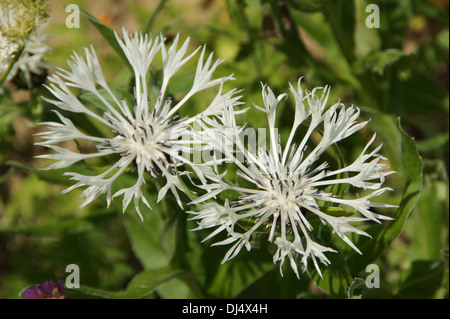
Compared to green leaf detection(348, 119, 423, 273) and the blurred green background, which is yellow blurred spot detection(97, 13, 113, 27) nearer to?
the blurred green background

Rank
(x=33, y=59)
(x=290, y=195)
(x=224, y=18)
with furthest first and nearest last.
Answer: (x=224, y=18)
(x=33, y=59)
(x=290, y=195)

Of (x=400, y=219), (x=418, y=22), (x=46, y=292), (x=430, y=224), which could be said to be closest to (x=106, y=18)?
(x=418, y=22)

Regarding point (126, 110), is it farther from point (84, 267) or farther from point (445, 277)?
point (445, 277)

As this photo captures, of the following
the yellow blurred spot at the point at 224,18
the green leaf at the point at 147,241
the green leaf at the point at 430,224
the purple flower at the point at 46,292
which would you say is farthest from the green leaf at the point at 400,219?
the yellow blurred spot at the point at 224,18

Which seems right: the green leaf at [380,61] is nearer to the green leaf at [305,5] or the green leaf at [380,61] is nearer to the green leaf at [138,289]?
the green leaf at [305,5]

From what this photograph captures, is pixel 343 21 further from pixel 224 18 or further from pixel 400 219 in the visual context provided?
pixel 224 18
